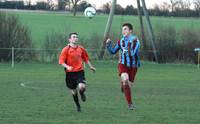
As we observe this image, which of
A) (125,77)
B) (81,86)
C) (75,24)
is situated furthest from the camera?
(75,24)

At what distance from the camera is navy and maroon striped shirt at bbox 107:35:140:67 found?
15289 mm

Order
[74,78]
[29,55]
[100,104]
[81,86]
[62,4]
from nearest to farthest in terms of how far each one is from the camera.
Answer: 1. [81,86]
2. [74,78]
3. [100,104]
4. [29,55]
5. [62,4]

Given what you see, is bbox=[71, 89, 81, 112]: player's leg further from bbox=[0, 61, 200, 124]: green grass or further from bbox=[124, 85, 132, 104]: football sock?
bbox=[124, 85, 132, 104]: football sock

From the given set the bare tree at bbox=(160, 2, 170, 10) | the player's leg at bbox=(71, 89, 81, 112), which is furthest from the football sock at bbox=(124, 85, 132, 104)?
the bare tree at bbox=(160, 2, 170, 10)

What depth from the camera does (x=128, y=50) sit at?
1530 centimetres

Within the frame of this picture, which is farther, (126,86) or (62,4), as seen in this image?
(62,4)

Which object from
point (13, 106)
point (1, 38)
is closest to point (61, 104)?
point (13, 106)

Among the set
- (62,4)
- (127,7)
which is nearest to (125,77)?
(62,4)

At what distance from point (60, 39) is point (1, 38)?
16.2 ft

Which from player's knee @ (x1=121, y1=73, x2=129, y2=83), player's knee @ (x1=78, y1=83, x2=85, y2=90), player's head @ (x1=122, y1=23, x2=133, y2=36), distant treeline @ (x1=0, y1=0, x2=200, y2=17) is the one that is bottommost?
player's knee @ (x1=78, y1=83, x2=85, y2=90)

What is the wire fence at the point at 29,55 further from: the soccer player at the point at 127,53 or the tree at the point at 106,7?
the tree at the point at 106,7

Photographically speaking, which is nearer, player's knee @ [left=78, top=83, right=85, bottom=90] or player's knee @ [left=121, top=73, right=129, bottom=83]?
player's knee @ [left=78, top=83, right=85, bottom=90]

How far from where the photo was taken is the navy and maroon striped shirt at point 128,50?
15.3 meters

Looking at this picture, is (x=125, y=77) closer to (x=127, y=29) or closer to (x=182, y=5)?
(x=127, y=29)
